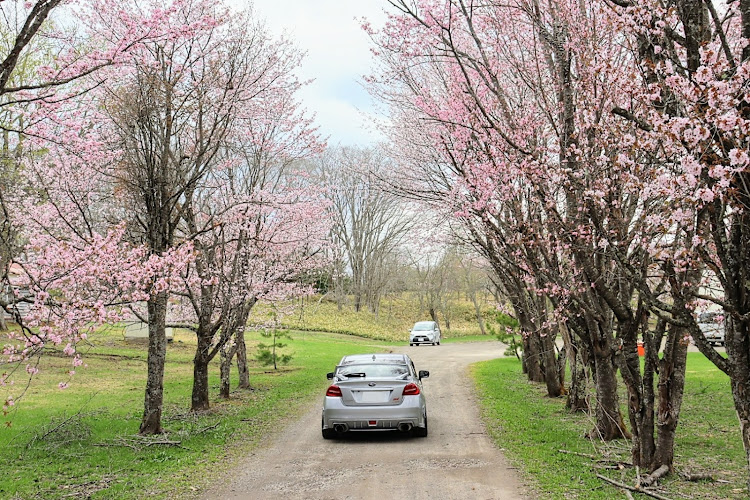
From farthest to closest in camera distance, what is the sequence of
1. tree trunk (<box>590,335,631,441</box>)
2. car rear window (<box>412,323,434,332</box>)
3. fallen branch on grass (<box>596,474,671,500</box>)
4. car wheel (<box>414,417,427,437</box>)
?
1. car rear window (<box>412,323,434,332</box>)
2. car wheel (<box>414,417,427,437</box>)
3. tree trunk (<box>590,335,631,441</box>)
4. fallen branch on grass (<box>596,474,671,500</box>)

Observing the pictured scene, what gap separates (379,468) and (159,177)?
5985mm

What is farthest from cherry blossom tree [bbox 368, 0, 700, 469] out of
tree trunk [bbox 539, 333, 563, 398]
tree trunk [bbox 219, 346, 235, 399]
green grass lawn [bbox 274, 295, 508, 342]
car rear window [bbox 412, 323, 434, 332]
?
green grass lawn [bbox 274, 295, 508, 342]

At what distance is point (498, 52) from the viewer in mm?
10188

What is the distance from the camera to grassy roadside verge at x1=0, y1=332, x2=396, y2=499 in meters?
7.62

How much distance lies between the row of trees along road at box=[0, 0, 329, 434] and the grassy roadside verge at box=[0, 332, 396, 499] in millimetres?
875

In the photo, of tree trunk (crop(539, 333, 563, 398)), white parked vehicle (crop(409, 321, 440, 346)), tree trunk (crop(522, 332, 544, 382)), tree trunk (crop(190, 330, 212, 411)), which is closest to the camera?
tree trunk (crop(190, 330, 212, 411))

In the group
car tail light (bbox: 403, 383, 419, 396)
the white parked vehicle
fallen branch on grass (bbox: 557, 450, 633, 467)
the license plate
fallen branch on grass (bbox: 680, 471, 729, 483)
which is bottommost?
the white parked vehicle

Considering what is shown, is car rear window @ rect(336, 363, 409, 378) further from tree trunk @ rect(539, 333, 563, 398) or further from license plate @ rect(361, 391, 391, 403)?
tree trunk @ rect(539, 333, 563, 398)

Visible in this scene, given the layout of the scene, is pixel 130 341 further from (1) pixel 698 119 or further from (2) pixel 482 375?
(1) pixel 698 119

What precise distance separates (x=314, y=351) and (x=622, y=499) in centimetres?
2543

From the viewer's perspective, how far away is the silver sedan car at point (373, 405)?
32.8ft

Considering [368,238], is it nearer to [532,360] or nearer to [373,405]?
[532,360]

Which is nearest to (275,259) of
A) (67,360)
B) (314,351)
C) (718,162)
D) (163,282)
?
(163,282)

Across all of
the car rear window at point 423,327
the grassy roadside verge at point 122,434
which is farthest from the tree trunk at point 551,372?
the car rear window at point 423,327
